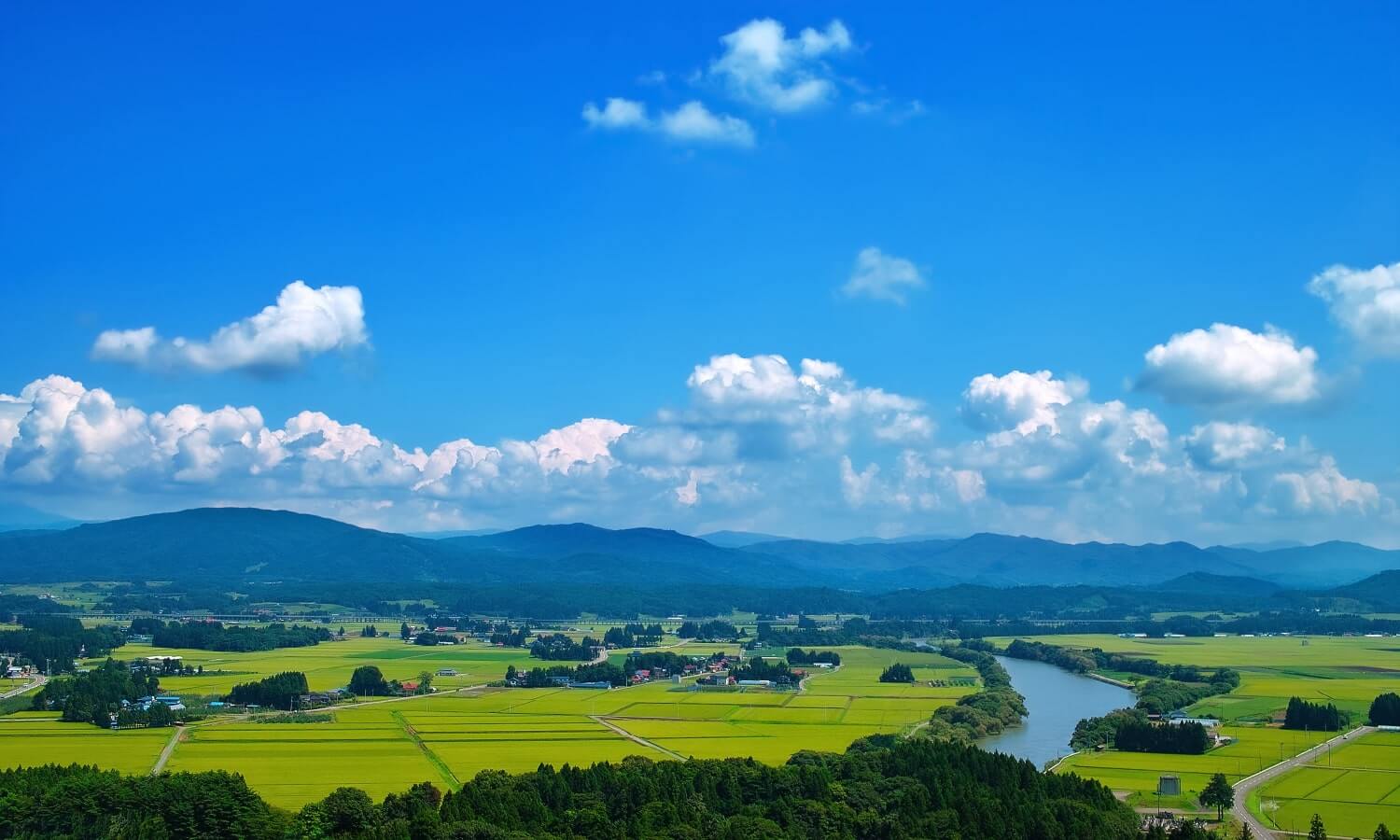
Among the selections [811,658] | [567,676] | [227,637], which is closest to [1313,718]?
[811,658]

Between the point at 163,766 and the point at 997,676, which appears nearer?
the point at 163,766

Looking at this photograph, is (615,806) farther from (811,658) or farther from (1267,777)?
(811,658)

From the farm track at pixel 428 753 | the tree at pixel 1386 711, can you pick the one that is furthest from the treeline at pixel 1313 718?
the farm track at pixel 428 753

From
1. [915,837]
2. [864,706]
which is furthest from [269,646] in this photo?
[915,837]

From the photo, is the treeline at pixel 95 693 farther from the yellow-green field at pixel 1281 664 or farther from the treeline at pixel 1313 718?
the treeline at pixel 1313 718

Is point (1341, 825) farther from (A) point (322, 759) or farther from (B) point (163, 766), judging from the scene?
(B) point (163, 766)

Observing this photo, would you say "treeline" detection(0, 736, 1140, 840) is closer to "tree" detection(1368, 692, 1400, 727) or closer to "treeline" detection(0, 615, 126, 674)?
"tree" detection(1368, 692, 1400, 727)
